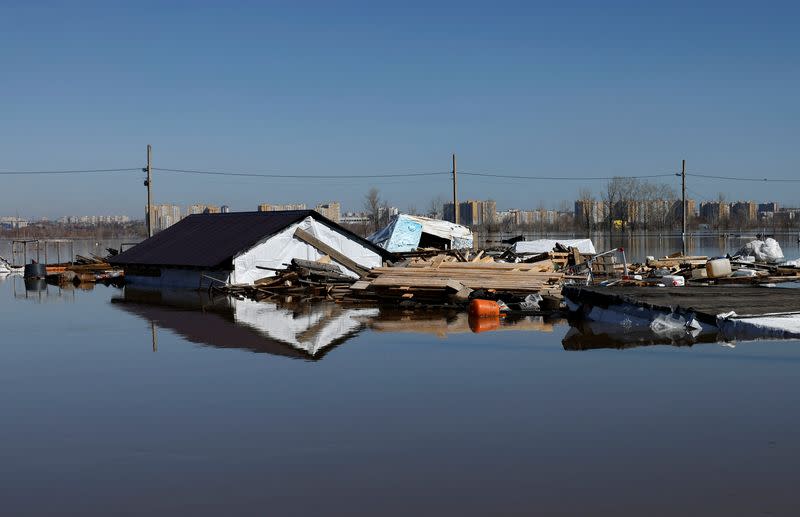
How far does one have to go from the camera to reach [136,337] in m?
18.2

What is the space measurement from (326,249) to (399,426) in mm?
21582

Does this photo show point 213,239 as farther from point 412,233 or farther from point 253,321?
point 412,233

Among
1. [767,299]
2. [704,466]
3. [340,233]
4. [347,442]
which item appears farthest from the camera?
[340,233]

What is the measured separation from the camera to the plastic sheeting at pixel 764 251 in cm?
3669

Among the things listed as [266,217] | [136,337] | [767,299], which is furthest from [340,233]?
[767,299]

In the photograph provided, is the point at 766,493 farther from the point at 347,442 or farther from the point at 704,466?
the point at 347,442

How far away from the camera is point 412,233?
145ft

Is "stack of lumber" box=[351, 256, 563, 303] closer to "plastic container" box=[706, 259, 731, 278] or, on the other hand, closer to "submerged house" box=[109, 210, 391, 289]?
"submerged house" box=[109, 210, 391, 289]

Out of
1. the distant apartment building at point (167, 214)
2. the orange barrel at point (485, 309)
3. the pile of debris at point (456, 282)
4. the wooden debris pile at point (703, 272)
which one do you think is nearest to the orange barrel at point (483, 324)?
Result: the orange barrel at point (485, 309)

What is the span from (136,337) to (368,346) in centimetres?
546

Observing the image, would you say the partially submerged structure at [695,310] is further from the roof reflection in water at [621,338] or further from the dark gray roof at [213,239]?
the dark gray roof at [213,239]

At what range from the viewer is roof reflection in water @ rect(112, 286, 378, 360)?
1670cm

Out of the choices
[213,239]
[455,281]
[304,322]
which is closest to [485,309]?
[455,281]

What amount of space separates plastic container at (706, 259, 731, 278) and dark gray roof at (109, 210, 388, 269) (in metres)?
12.6
